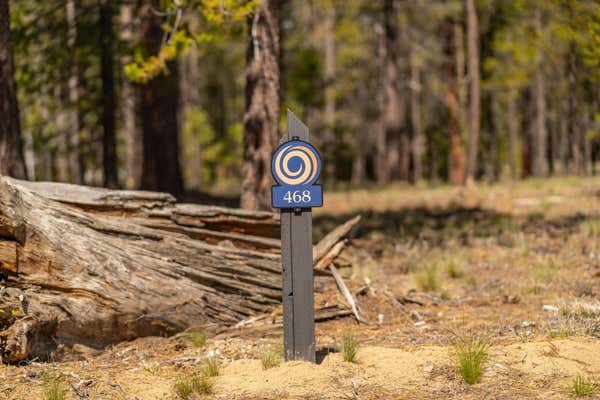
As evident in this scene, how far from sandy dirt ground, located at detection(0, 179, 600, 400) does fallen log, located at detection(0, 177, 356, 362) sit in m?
0.24

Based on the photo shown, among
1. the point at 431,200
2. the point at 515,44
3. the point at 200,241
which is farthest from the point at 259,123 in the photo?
the point at 515,44

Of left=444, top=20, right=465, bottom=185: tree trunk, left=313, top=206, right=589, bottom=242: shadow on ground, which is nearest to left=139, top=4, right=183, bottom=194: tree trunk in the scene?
left=313, top=206, right=589, bottom=242: shadow on ground

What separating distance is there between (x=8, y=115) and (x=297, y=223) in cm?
504

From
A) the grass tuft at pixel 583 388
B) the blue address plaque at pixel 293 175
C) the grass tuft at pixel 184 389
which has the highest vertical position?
the blue address plaque at pixel 293 175

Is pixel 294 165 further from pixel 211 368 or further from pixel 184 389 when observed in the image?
pixel 184 389

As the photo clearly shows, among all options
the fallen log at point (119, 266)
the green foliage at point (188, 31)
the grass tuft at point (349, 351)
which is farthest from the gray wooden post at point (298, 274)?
the green foliage at point (188, 31)

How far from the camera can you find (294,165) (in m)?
5.32

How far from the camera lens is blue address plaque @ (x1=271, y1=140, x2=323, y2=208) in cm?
530

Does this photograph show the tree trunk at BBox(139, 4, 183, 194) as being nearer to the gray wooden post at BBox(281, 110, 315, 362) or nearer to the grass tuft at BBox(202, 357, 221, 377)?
the gray wooden post at BBox(281, 110, 315, 362)

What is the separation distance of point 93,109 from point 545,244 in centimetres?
991

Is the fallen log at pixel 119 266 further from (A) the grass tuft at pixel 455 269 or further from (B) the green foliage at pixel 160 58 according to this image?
(B) the green foliage at pixel 160 58

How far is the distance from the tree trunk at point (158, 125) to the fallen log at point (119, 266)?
7.17 meters

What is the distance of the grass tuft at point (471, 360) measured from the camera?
16.3 ft

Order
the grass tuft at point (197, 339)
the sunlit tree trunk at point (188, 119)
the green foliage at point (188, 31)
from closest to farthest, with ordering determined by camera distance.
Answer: the grass tuft at point (197, 339)
the green foliage at point (188, 31)
the sunlit tree trunk at point (188, 119)
